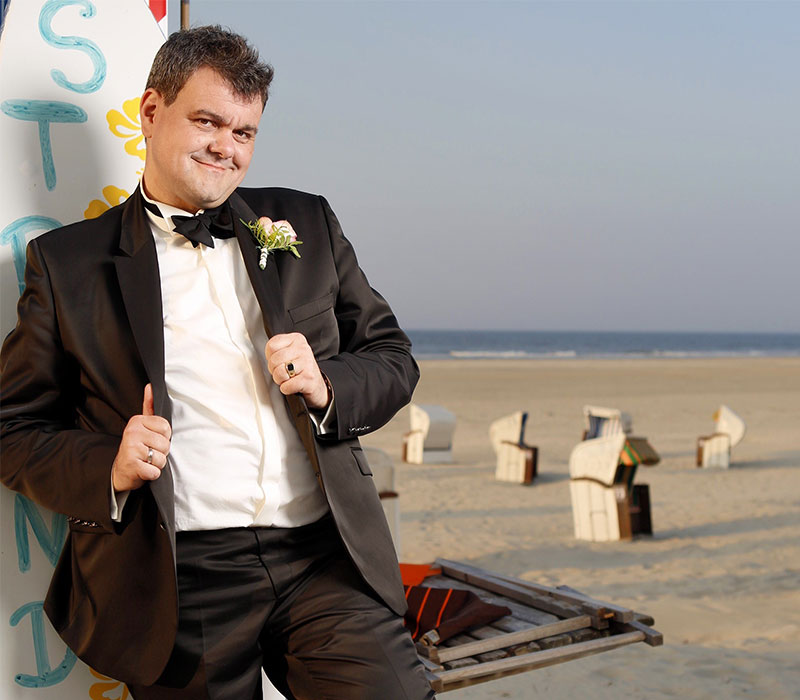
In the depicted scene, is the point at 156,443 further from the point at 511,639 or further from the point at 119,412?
the point at 511,639

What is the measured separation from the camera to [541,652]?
134 inches

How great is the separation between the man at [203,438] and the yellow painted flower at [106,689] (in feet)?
1.31

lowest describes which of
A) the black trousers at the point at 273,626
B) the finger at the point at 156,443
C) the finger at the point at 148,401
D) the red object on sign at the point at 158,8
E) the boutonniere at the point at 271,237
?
the black trousers at the point at 273,626

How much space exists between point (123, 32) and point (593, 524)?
6262 mm

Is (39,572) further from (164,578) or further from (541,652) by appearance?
(541,652)

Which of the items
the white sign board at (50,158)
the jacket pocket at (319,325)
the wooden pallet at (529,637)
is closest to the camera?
the jacket pocket at (319,325)

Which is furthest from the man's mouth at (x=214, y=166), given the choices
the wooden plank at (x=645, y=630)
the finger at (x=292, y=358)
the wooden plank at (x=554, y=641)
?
the wooden plank at (x=645, y=630)

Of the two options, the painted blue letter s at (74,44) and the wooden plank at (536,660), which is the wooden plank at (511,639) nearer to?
the wooden plank at (536,660)

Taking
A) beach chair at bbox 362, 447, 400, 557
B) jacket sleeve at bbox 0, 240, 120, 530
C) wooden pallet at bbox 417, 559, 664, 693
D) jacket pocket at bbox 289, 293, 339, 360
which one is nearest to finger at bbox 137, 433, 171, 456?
jacket sleeve at bbox 0, 240, 120, 530

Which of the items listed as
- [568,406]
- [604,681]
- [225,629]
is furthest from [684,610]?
[568,406]

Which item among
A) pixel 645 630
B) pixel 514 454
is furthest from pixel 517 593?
pixel 514 454

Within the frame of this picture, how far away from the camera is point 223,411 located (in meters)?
2.04

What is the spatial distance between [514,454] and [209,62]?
29.1ft

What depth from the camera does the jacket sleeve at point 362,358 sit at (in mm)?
2033
